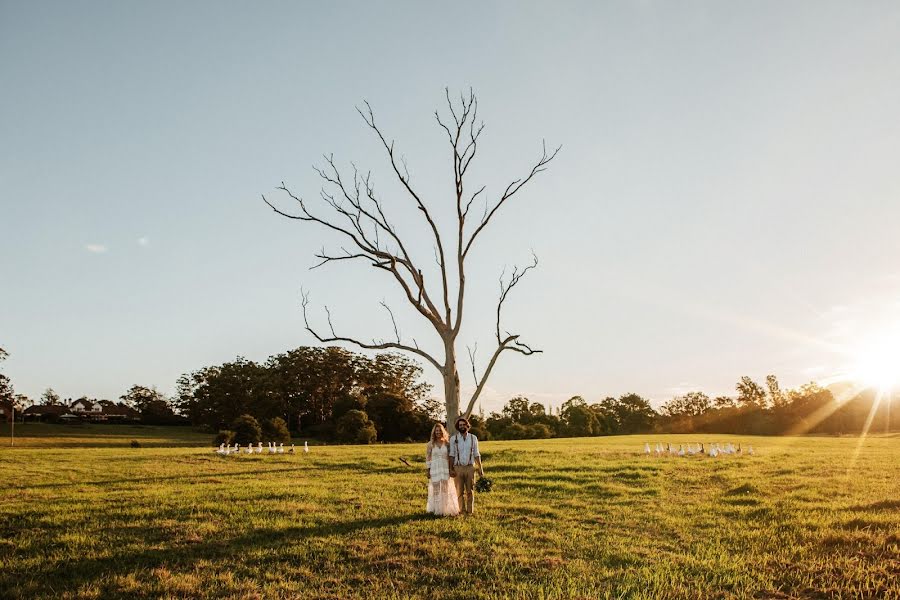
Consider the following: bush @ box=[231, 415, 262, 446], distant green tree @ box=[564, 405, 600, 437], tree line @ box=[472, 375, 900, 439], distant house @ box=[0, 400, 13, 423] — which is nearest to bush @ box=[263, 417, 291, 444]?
bush @ box=[231, 415, 262, 446]

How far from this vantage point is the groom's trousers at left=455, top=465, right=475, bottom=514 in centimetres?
1313

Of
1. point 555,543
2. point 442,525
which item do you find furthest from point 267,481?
point 555,543

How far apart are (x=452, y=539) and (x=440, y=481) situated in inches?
93.0

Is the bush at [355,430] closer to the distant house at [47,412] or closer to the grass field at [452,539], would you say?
the grass field at [452,539]

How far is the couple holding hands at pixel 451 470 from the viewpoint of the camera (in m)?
12.9

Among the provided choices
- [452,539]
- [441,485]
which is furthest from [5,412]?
[452,539]

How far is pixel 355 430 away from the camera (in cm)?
5709

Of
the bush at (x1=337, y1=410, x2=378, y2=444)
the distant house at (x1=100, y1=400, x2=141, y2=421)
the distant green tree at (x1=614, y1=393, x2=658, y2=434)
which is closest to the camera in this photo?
the bush at (x1=337, y1=410, x2=378, y2=444)

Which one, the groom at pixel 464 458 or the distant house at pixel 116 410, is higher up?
the groom at pixel 464 458

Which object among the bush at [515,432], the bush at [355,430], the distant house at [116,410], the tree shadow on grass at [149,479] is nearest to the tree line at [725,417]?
the bush at [515,432]

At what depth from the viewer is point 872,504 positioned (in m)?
13.9

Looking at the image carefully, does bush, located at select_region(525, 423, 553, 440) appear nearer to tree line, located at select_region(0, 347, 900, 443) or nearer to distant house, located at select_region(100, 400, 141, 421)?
tree line, located at select_region(0, 347, 900, 443)

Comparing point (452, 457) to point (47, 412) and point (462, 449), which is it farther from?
point (47, 412)

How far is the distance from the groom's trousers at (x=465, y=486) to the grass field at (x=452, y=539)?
38 centimetres
